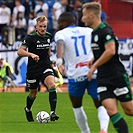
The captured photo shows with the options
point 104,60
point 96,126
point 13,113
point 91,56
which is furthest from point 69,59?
point 13,113

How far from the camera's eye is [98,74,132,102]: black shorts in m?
9.12

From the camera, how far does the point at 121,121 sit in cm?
901

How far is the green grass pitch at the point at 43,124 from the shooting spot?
12.4m

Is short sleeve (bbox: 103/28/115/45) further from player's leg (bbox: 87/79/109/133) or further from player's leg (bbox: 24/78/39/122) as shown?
player's leg (bbox: 24/78/39/122)

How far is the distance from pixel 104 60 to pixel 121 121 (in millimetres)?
904

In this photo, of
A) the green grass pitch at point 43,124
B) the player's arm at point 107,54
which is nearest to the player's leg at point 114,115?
the player's arm at point 107,54

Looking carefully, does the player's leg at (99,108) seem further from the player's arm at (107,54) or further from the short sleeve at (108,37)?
the short sleeve at (108,37)

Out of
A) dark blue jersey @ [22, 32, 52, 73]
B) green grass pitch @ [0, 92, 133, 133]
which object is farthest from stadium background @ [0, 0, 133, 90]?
dark blue jersey @ [22, 32, 52, 73]

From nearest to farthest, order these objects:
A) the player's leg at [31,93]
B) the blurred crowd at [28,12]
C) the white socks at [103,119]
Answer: the white socks at [103,119], the player's leg at [31,93], the blurred crowd at [28,12]

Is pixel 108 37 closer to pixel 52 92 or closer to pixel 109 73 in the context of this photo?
pixel 109 73

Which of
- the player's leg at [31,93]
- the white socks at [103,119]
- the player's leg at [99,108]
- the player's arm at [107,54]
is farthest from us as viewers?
the player's leg at [31,93]

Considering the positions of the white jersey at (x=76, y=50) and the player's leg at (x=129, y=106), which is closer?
the player's leg at (x=129, y=106)

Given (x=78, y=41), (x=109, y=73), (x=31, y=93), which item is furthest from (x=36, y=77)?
(x=109, y=73)

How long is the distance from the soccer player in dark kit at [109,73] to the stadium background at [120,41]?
17.7 metres
